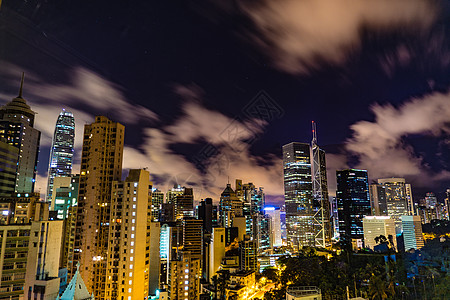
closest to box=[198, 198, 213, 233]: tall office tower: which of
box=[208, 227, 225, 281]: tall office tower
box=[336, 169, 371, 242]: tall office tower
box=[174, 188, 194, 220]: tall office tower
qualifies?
box=[174, 188, 194, 220]: tall office tower

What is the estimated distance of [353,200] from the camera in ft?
135

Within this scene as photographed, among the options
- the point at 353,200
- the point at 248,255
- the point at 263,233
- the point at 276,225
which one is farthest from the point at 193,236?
A: the point at 276,225

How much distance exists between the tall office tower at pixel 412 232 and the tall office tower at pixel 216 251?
1842 cm

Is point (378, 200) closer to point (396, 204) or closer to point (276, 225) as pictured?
point (396, 204)

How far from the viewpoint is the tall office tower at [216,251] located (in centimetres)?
2986

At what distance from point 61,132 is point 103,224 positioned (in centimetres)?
2763

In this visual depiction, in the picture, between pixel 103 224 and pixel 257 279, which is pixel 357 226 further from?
pixel 103 224

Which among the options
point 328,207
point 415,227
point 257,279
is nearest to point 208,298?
Answer: point 257,279

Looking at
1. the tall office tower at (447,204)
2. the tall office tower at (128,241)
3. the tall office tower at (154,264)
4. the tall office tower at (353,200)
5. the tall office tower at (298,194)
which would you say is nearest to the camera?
the tall office tower at (447,204)

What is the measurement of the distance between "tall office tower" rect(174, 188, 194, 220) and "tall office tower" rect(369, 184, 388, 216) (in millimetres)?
28101

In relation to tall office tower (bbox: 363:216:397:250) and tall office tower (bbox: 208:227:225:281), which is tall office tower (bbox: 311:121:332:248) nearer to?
tall office tower (bbox: 363:216:397:250)

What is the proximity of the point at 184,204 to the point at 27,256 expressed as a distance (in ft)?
112

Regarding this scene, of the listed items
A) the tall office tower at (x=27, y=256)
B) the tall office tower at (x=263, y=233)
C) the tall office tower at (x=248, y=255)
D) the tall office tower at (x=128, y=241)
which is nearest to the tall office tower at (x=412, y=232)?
the tall office tower at (x=248, y=255)

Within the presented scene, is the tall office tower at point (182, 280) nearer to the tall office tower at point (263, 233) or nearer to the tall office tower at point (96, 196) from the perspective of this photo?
the tall office tower at point (96, 196)
